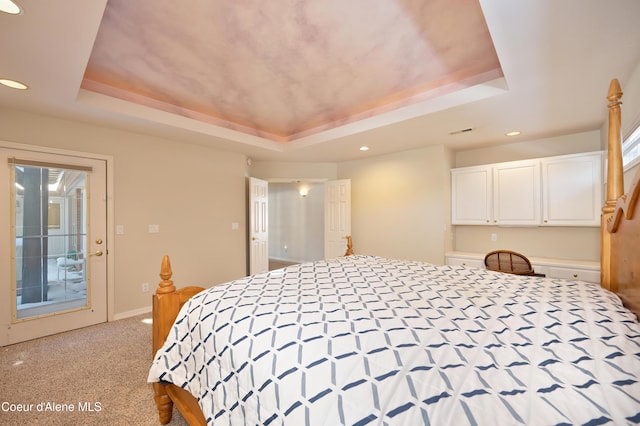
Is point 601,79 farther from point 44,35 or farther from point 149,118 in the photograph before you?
point 149,118

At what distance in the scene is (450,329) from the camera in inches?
42.8

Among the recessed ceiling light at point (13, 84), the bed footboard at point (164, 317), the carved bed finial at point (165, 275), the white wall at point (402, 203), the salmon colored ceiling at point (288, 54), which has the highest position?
the salmon colored ceiling at point (288, 54)

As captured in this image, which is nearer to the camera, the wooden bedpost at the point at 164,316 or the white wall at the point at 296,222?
the wooden bedpost at the point at 164,316

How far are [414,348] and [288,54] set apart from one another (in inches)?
91.1

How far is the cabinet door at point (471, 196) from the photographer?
3801mm

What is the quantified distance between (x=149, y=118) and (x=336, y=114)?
2.20 m

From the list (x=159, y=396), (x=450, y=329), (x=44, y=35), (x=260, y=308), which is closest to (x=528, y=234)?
(x=450, y=329)

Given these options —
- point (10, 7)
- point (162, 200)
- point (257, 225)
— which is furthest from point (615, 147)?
point (162, 200)

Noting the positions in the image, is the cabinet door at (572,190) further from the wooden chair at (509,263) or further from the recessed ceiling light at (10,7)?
the recessed ceiling light at (10,7)

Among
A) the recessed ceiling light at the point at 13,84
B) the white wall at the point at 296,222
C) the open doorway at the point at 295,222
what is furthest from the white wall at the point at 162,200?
the white wall at the point at 296,222

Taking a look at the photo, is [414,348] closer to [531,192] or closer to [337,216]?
[531,192]

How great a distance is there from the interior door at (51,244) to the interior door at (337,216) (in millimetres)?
3389

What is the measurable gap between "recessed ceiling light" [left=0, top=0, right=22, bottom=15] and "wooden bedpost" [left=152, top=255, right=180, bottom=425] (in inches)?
58.6

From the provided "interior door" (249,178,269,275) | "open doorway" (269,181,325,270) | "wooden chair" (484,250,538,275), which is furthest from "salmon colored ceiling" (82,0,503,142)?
"open doorway" (269,181,325,270)
